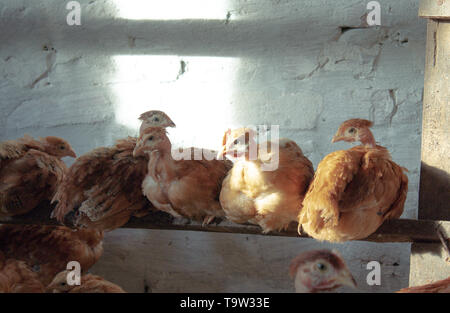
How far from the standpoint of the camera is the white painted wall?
5.25 feet

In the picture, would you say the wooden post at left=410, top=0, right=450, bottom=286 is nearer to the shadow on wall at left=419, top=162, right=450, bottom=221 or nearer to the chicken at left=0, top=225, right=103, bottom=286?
the shadow on wall at left=419, top=162, right=450, bottom=221

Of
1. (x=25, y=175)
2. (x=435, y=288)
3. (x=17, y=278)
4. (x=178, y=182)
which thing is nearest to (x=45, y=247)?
(x=17, y=278)

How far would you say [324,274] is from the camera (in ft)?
3.89

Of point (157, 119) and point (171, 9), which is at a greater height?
point (171, 9)

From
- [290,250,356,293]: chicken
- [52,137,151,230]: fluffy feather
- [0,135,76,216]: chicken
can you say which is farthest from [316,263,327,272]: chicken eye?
[0,135,76,216]: chicken

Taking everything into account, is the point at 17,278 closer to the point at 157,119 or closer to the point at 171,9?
the point at 157,119

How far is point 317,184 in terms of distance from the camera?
981 millimetres

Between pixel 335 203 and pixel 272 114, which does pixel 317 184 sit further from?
pixel 272 114

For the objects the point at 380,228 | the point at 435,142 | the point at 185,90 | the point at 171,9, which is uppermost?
the point at 171,9

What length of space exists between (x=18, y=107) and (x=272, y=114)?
1005mm

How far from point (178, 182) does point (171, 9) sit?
2.70 ft

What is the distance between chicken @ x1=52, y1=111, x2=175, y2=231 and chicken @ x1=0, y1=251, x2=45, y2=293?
0.78ft

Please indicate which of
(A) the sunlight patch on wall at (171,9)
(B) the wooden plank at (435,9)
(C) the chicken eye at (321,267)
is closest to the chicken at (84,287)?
(C) the chicken eye at (321,267)
